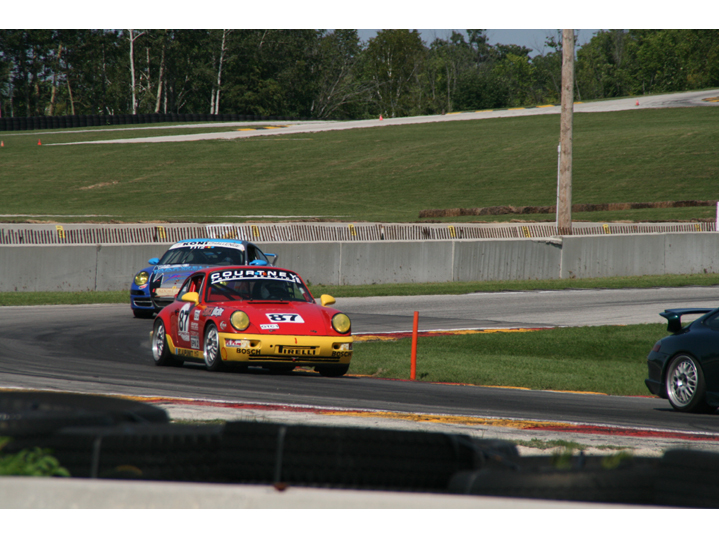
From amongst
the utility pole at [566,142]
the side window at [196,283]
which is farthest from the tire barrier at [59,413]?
the utility pole at [566,142]

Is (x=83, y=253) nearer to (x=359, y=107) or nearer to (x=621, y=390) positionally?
(x=621, y=390)

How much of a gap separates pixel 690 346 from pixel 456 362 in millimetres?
4249

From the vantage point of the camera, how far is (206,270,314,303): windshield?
11.9m

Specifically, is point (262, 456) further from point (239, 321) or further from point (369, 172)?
point (369, 172)

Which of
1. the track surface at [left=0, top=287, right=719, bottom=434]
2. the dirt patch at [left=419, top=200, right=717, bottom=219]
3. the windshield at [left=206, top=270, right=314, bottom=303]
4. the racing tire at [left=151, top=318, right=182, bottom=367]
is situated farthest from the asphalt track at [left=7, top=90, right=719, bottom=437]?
the dirt patch at [left=419, top=200, right=717, bottom=219]

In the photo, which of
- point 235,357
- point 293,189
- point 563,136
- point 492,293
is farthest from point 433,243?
point 293,189

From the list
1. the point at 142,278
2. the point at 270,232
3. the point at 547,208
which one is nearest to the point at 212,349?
the point at 142,278

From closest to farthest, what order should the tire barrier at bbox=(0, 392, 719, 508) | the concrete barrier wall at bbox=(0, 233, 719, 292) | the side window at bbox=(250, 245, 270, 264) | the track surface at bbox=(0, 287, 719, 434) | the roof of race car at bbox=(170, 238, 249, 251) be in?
the tire barrier at bbox=(0, 392, 719, 508), the track surface at bbox=(0, 287, 719, 434), the roof of race car at bbox=(170, 238, 249, 251), the side window at bbox=(250, 245, 270, 264), the concrete barrier wall at bbox=(0, 233, 719, 292)

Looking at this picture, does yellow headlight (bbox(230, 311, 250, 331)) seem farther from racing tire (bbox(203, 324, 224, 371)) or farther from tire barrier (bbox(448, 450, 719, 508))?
tire barrier (bbox(448, 450, 719, 508))

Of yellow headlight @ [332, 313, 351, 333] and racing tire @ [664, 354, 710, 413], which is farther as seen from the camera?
yellow headlight @ [332, 313, 351, 333]

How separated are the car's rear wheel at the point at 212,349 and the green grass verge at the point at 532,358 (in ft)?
7.22

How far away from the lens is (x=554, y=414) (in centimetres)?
869

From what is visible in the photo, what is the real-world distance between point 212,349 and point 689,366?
592cm

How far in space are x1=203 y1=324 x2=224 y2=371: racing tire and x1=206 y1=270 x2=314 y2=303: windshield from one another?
64cm
